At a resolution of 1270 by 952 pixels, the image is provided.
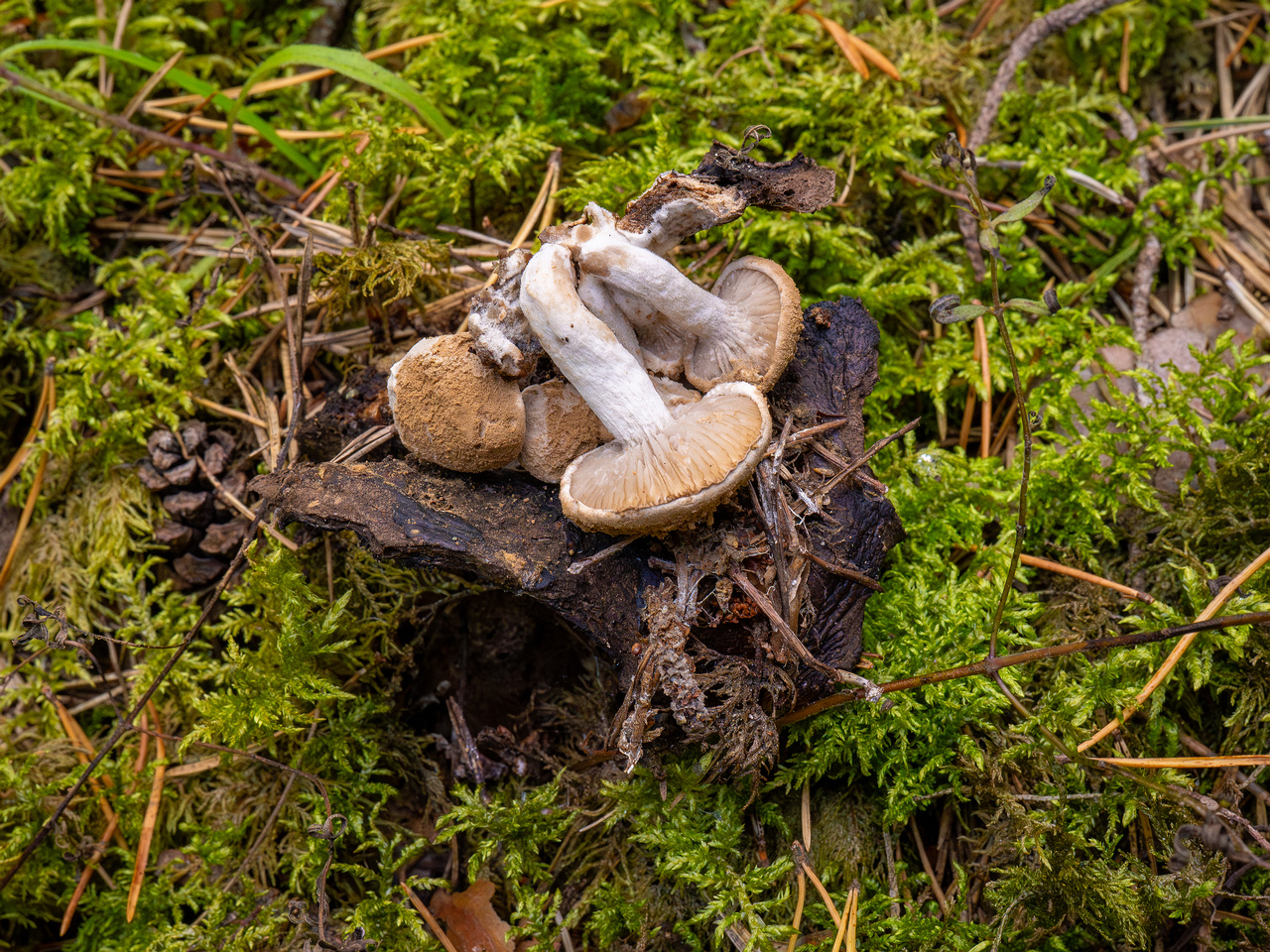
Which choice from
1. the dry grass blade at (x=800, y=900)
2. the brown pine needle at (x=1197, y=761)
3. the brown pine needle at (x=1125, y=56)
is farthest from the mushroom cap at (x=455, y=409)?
the brown pine needle at (x=1125, y=56)

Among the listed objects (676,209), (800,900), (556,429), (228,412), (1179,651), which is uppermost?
(676,209)

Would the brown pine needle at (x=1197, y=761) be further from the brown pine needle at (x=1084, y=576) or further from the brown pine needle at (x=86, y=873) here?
the brown pine needle at (x=86, y=873)

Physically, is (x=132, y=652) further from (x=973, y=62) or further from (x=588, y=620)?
(x=973, y=62)

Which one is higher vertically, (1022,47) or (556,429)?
(1022,47)

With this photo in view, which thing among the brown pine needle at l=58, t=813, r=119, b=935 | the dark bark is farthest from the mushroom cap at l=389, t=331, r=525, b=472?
the brown pine needle at l=58, t=813, r=119, b=935

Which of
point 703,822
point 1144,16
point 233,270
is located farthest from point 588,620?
point 1144,16

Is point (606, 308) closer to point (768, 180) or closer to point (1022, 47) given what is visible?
point (768, 180)

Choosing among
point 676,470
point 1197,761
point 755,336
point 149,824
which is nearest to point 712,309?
point 755,336
